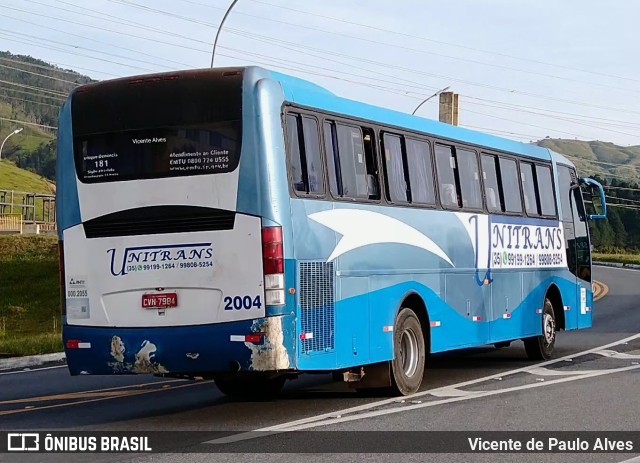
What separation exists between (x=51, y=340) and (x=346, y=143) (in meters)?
12.4

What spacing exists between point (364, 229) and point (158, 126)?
2.70m

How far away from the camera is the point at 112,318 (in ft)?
37.1

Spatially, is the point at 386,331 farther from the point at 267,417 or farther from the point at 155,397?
the point at 155,397

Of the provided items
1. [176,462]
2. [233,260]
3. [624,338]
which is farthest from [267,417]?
[624,338]

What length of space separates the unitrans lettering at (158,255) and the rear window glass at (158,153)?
0.72 meters

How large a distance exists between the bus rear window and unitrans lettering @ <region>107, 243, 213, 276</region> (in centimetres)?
72

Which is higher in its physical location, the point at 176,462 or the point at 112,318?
the point at 112,318

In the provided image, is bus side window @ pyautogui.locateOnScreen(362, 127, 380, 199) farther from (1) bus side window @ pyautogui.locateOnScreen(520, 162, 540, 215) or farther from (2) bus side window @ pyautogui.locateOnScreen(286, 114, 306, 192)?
(1) bus side window @ pyautogui.locateOnScreen(520, 162, 540, 215)

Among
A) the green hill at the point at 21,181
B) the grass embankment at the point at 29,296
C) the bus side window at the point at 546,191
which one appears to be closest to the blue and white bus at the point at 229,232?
the bus side window at the point at 546,191

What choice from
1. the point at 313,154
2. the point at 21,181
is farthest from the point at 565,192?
the point at 21,181

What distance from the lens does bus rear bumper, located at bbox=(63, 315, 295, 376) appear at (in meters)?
10.7

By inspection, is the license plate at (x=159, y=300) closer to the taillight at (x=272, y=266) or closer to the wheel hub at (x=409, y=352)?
the taillight at (x=272, y=266)

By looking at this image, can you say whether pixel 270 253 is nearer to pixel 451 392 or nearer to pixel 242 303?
pixel 242 303

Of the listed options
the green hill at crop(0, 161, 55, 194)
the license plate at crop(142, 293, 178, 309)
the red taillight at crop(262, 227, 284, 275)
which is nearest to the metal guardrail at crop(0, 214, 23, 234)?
the license plate at crop(142, 293, 178, 309)
